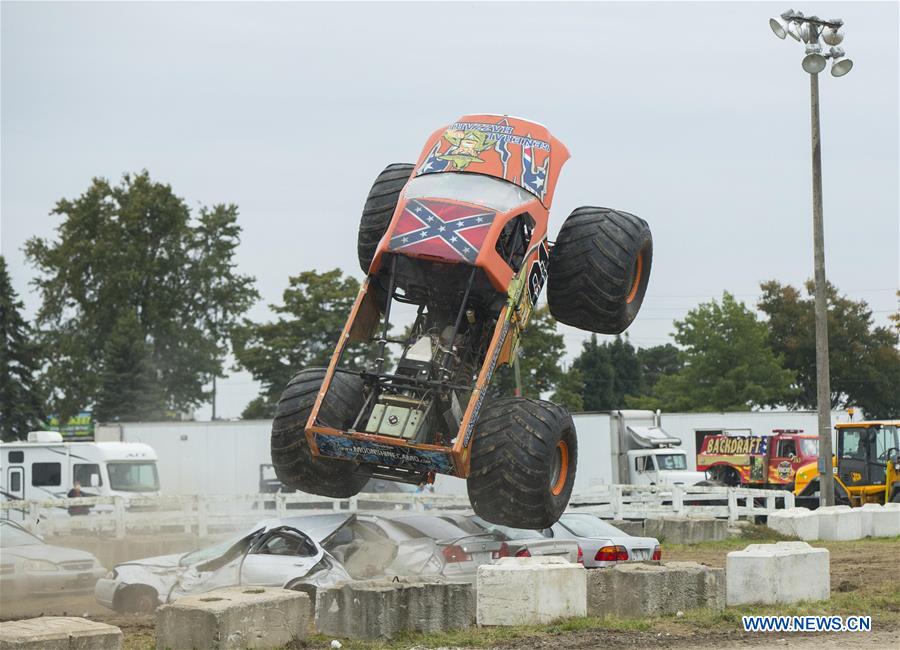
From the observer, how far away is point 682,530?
23.3m

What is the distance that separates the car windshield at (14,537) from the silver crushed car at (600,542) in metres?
8.52

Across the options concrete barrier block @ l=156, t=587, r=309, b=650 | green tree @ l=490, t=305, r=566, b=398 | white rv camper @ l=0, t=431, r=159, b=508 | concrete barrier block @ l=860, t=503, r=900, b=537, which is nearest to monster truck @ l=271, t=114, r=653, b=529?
concrete barrier block @ l=156, t=587, r=309, b=650

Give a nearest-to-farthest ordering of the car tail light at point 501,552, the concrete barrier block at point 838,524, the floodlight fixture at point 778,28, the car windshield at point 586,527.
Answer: the car tail light at point 501,552 → the car windshield at point 586,527 → the concrete barrier block at point 838,524 → the floodlight fixture at point 778,28

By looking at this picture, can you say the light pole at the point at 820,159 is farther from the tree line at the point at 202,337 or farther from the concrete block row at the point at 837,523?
the tree line at the point at 202,337

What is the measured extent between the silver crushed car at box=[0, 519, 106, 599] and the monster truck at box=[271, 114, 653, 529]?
682cm

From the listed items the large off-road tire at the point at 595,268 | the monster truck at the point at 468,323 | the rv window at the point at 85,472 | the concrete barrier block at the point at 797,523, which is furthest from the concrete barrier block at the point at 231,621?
the rv window at the point at 85,472

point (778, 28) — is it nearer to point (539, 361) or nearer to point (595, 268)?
point (595, 268)

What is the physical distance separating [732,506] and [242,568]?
15300mm

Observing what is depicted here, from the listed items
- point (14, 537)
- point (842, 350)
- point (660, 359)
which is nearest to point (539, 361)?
point (842, 350)

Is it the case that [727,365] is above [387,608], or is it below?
above

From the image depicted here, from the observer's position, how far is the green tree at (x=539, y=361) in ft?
183

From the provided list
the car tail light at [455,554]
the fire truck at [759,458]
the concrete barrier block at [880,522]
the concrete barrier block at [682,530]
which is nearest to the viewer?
the car tail light at [455,554]

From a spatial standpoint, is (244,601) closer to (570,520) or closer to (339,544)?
(339,544)

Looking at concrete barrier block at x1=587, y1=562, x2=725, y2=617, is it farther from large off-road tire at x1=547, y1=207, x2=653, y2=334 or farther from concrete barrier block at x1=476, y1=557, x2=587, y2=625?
large off-road tire at x1=547, y1=207, x2=653, y2=334
